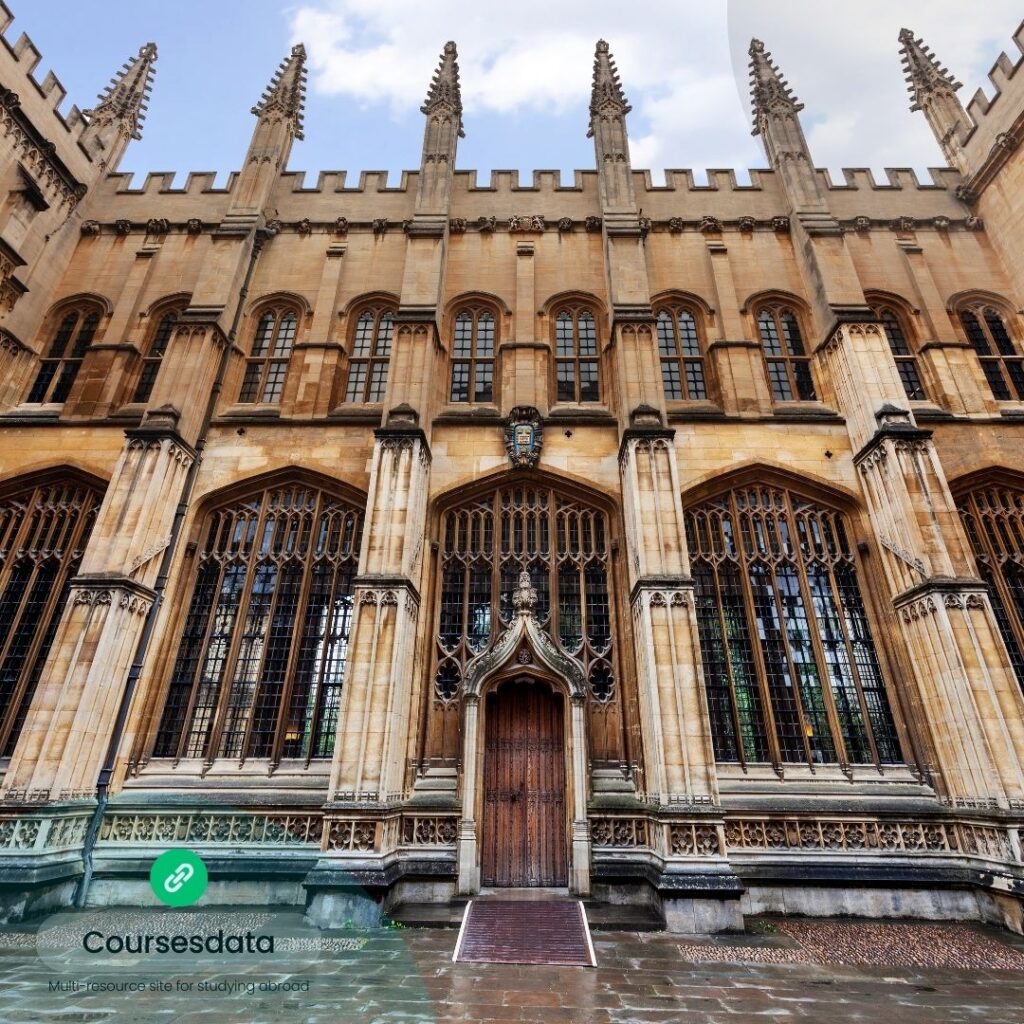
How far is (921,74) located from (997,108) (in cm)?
440

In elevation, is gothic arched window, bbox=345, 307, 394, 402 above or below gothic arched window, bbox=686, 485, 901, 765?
above

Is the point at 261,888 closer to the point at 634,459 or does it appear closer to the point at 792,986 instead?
the point at 792,986

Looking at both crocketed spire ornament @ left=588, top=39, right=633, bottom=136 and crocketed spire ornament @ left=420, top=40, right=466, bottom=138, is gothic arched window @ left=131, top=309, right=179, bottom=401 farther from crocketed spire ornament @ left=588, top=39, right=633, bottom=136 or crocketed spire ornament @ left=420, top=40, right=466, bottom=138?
crocketed spire ornament @ left=588, top=39, right=633, bottom=136

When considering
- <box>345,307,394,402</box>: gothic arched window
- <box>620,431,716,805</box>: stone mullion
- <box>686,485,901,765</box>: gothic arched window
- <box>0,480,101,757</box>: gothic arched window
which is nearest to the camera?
<box>620,431,716,805</box>: stone mullion

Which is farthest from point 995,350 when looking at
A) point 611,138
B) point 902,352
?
point 611,138

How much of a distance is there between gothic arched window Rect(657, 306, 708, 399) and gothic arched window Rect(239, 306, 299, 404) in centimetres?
972

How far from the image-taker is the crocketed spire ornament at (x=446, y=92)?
18.7m

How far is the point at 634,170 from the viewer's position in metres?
18.8

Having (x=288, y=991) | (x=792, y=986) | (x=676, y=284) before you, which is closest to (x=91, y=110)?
(x=676, y=284)

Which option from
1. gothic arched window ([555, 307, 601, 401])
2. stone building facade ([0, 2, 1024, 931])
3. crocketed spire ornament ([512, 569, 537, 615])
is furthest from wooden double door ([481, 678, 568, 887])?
gothic arched window ([555, 307, 601, 401])

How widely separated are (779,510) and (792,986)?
354 inches

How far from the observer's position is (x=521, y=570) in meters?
12.6

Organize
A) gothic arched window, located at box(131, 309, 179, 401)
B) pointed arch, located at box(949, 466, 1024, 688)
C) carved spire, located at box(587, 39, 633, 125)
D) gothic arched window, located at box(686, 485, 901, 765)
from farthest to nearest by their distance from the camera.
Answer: carved spire, located at box(587, 39, 633, 125), gothic arched window, located at box(131, 309, 179, 401), pointed arch, located at box(949, 466, 1024, 688), gothic arched window, located at box(686, 485, 901, 765)

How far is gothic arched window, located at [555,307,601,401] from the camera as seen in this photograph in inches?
586
